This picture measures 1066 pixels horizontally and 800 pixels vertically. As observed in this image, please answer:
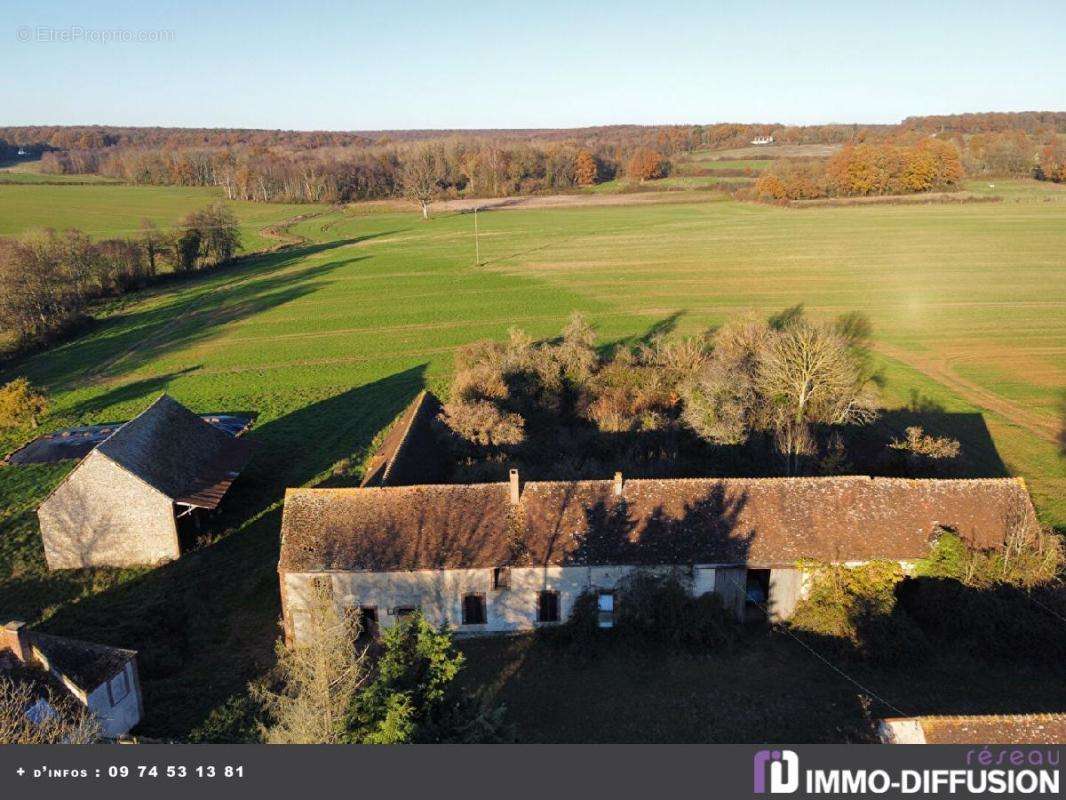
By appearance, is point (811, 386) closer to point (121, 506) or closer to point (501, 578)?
point (501, 578)

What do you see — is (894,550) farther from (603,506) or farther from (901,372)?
(901,372)

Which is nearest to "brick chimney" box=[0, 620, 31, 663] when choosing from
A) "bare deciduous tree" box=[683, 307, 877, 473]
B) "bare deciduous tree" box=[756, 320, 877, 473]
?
"bare deciduous tree" box=[683, 307, 877, 473]

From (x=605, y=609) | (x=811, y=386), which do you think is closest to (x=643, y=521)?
(x=605, y=609)

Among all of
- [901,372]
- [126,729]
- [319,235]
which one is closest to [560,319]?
[901,372]

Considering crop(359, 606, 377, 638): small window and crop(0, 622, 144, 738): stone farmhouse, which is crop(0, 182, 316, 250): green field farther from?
crop(0, 622, 144, 738): stone farmhouse
